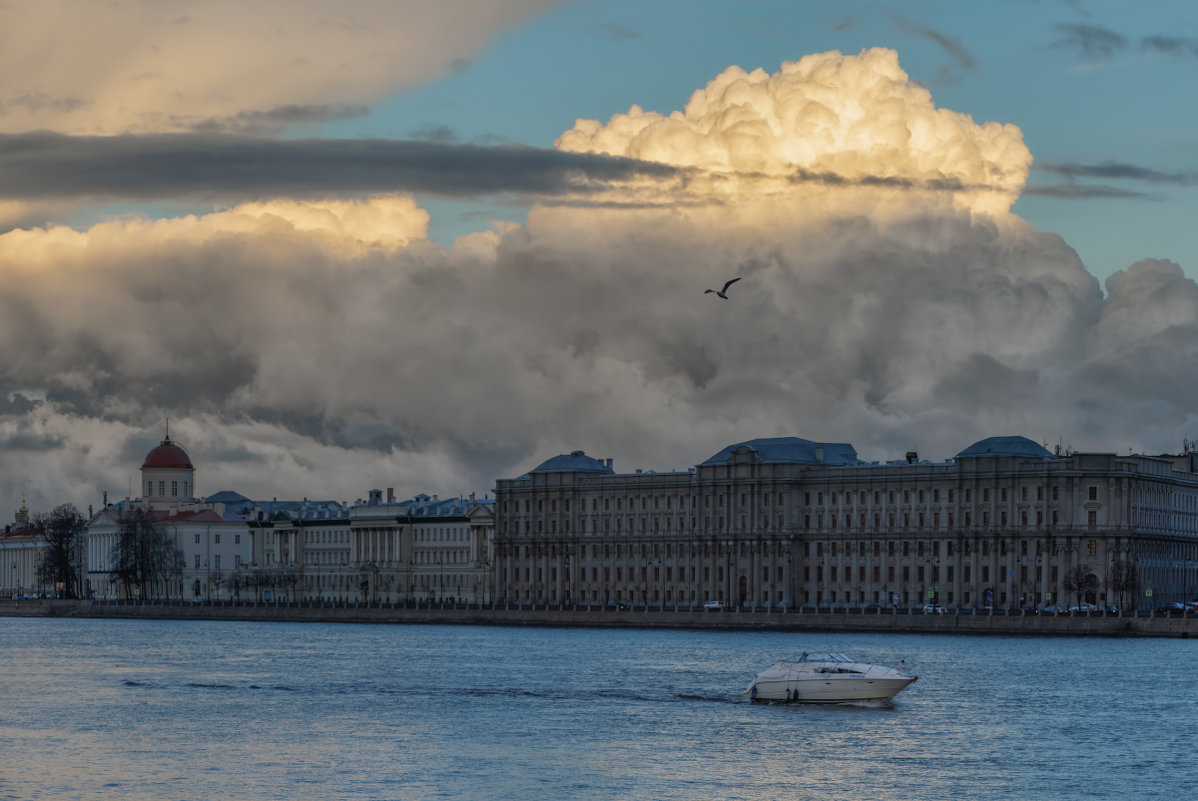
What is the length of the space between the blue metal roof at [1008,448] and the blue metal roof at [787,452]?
1367cm

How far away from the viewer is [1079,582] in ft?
445

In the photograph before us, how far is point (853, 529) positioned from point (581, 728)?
92.8 meters

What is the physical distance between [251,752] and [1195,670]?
42.0 m

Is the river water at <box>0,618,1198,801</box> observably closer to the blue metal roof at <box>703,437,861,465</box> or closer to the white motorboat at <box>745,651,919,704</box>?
the white motorboat at <box>745,651,919,704</box>

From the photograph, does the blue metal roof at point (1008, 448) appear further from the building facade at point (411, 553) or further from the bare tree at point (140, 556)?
the bare tree at point (140, 556)

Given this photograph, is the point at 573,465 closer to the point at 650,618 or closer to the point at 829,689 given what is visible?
the point at 650,618

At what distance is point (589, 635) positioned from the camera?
4796 inches

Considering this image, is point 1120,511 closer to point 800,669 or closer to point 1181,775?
point 800,669

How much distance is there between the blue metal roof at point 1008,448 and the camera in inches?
5684

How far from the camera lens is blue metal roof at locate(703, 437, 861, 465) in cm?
15825

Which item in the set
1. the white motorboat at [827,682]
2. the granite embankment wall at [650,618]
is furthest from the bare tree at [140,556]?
the white motorboat at [827,682]

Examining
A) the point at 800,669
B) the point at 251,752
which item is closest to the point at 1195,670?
the point at 800,669

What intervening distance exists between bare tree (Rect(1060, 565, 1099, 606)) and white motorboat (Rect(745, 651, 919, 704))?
234ft

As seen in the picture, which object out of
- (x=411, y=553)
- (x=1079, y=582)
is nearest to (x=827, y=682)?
(x=1079, y=582)
